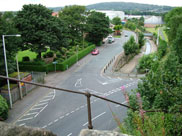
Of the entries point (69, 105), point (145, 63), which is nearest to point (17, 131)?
point (69, 105)

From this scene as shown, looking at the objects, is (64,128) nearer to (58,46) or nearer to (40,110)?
(40,110)

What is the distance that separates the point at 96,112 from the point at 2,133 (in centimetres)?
1765

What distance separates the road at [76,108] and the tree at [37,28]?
6.80 meters

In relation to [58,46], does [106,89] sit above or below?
below

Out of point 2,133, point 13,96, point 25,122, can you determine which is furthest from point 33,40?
point 2,133

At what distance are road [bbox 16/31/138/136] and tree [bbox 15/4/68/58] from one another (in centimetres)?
680

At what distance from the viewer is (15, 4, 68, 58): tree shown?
32.1 metres

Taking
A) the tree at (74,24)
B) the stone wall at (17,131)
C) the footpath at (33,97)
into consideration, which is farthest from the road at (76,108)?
the tree at (74,24)

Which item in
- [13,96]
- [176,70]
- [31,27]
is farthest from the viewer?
[31,27]

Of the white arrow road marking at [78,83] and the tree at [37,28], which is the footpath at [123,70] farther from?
the tree at [37,28]

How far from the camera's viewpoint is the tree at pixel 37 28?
1262 inches

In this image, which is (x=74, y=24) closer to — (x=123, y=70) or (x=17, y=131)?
(x=123, y=70)

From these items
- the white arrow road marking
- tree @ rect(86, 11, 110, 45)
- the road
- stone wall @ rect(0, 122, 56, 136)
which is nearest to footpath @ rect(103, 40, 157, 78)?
the road

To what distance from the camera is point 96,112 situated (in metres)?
20.6
